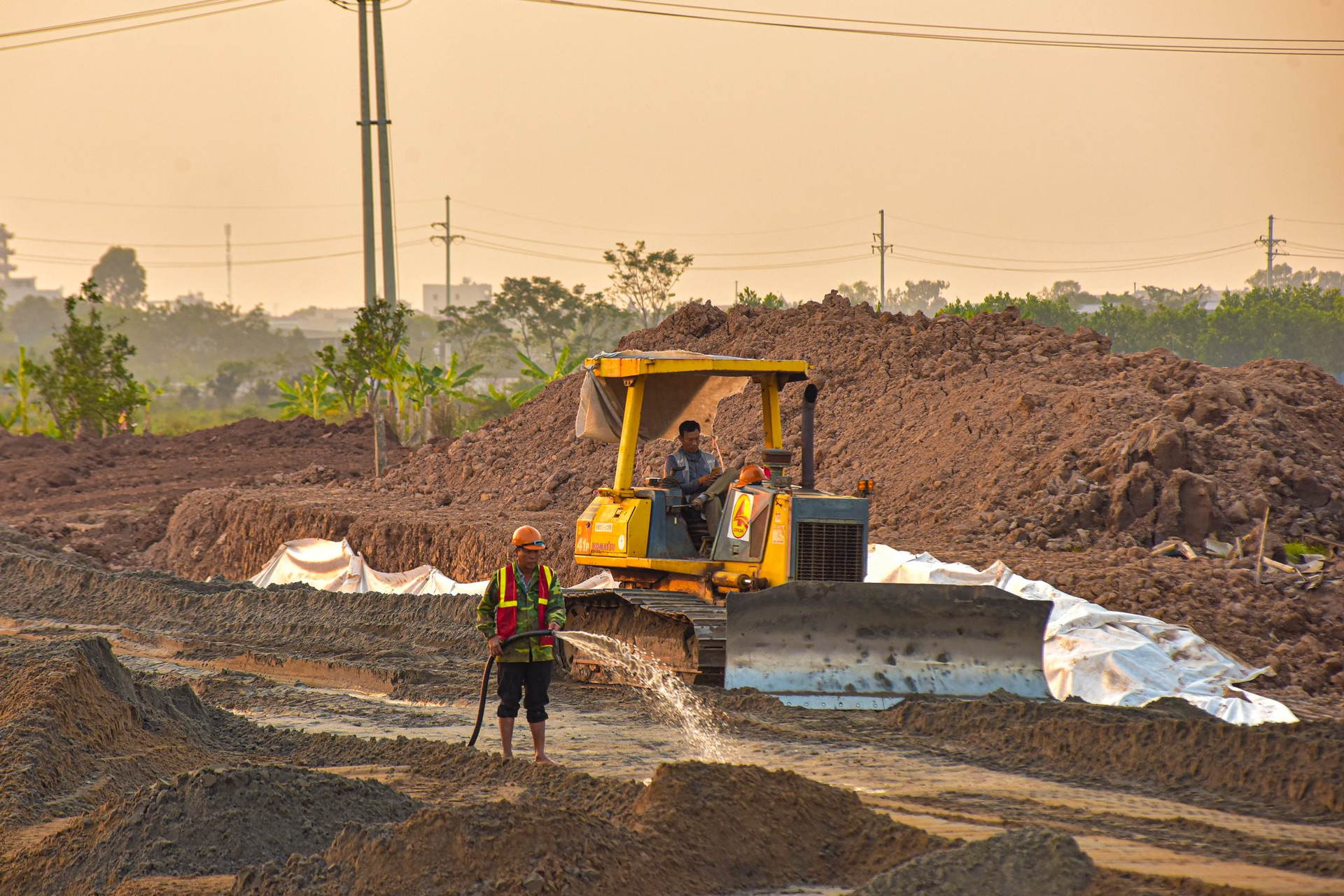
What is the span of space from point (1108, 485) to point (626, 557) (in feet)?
22.6

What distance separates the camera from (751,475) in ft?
32.6

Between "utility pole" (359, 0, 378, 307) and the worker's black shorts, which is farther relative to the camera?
"utility pole" (359, 0, 378, 307)

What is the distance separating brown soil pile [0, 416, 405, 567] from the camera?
74.8 feet

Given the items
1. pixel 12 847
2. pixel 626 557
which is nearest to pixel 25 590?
pixel 626 557

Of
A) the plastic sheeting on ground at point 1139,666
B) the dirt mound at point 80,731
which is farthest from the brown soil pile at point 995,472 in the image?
the dirt mound at point 80,731

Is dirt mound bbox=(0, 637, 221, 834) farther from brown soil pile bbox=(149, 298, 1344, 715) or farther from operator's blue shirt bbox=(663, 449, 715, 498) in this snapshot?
brown soil pile bbox=(149, 298, 1344, 715)

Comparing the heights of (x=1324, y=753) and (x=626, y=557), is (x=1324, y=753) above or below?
below

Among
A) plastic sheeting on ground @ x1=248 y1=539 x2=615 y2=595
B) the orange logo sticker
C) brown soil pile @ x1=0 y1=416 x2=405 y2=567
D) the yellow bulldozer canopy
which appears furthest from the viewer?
brown soil pile @ x1=0 y1=416 x2=405 y2=567

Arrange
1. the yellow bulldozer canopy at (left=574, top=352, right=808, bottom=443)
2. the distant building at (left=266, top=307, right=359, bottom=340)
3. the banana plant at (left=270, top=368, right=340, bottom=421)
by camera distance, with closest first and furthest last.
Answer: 1. the yellow bulldozer canopy at (left=574, top=352, right=808, bottom=443)
2. the banana plant at (left=270, top=368, right=340, bottom=421)
3. the distant building at (left=266, top=307, right=359, bottom=340)

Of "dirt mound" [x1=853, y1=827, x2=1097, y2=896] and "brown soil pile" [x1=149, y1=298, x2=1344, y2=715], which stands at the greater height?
"brown soil pile" [x1=149, y1=298, x2=1344, y2=715]

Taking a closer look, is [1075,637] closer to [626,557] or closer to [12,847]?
[626,557]

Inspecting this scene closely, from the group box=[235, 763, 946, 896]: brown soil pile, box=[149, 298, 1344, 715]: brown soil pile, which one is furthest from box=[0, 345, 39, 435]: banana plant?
box=[235, 763, 946, 896]: brown soil pile

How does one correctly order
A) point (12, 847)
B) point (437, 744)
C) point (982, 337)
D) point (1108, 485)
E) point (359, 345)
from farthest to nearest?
point (359, 345) < point (982, 337) < point (1108, 485) < point (437, 744) < point (12, 847)

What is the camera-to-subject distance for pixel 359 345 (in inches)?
1024
